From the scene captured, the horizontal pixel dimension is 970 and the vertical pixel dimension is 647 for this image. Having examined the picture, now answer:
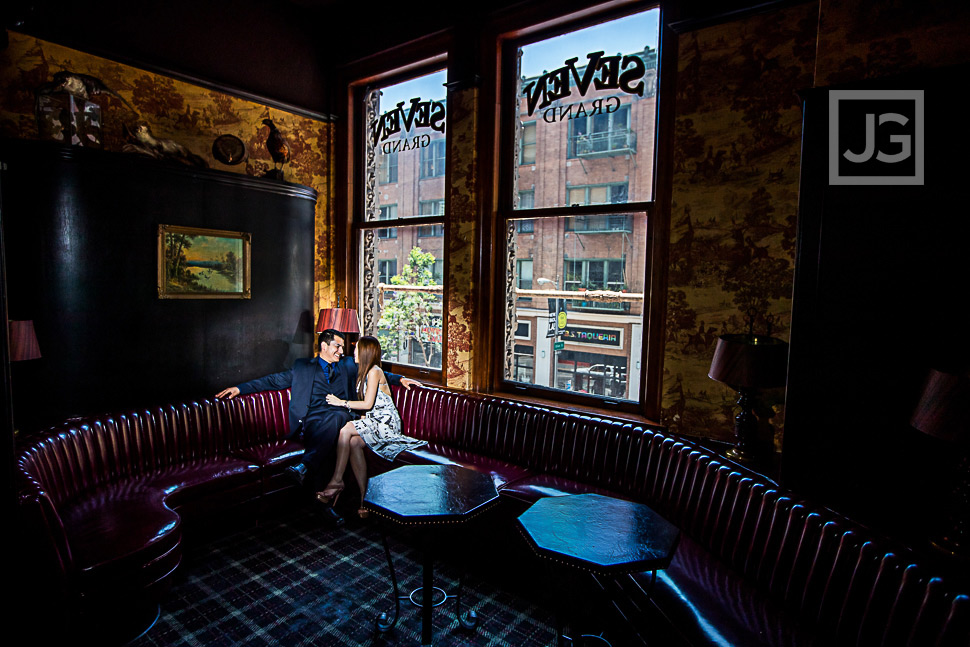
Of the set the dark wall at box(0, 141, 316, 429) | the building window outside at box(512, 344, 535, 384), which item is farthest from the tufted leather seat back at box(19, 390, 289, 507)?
the building window outside at box(512, 344, 535, 384)

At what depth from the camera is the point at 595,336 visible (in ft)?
14.1

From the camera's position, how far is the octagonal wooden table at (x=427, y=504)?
8.57 ft

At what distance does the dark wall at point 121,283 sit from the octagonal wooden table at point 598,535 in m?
3.17

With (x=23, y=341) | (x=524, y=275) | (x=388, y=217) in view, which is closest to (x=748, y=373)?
(x=524, y=275)

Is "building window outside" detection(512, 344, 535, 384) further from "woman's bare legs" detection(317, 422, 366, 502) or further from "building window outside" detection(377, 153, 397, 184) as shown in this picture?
"building window outside" detection(377, 153, 397, 184)

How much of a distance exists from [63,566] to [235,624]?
87 centimetres

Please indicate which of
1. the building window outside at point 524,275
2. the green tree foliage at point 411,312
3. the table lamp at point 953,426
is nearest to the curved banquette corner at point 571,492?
the table lamp at point 953,426

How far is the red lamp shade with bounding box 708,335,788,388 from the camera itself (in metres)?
2.90

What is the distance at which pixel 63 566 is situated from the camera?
2.51 meters

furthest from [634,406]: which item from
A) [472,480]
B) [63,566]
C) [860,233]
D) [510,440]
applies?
[63,566]

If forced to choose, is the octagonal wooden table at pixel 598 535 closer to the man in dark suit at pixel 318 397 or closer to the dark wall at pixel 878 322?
the dark wall at pixel 878 322

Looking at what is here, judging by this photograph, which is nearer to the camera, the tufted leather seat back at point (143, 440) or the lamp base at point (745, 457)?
the lamp base at point (745, 457)

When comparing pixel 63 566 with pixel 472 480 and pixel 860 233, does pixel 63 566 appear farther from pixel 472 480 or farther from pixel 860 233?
pixel 860 233

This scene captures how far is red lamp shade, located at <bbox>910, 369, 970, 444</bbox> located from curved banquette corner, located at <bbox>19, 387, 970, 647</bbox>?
471 mm
